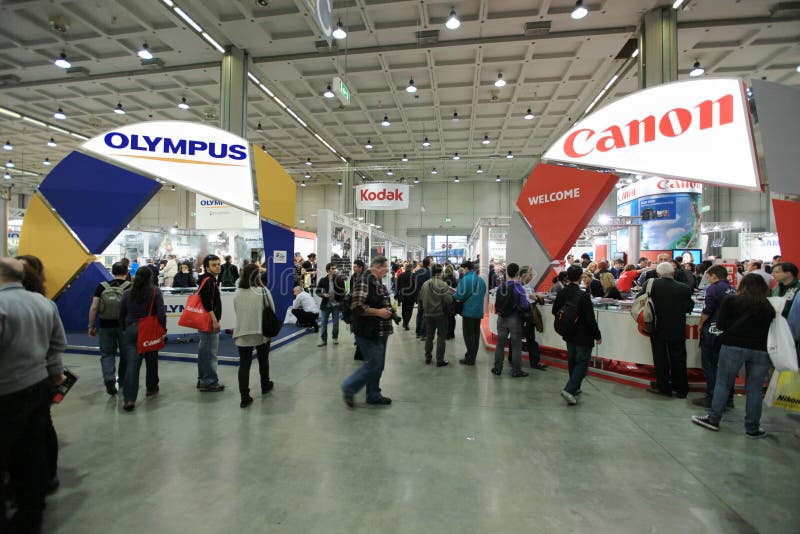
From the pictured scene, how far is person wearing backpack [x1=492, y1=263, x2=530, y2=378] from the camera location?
185 inches

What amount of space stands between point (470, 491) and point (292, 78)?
427 inches

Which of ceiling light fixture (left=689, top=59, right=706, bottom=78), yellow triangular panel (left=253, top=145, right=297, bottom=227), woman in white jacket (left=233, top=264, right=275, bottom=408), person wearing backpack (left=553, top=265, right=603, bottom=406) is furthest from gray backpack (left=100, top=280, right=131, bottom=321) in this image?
ceiling light fixture (left=689, top=59, right=706, bottom=78)

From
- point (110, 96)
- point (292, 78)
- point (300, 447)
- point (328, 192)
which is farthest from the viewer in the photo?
point (328, 192)

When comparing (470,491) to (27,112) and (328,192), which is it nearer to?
(27,112)

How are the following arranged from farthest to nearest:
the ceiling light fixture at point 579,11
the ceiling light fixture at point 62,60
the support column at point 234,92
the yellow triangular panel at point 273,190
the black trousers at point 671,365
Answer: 1. the ceiling light fixture at point 62,60
2. the support column at point 234,92
3. the ceiling light fixture at point 579,11
4. the yellow triangular panel at point 273,190
5. the black trousers at point 671,365

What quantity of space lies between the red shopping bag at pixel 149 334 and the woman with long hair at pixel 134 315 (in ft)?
0.10

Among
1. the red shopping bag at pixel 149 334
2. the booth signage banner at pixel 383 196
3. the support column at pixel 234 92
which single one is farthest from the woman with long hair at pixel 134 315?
the booth signage banner at pixel 383 196

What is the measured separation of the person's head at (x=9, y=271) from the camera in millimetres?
1890

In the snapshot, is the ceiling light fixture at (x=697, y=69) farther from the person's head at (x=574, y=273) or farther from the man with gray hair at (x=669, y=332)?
the person's head at (x=574, y=273)

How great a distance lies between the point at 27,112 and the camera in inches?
508

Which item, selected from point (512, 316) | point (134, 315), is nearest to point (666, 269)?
point (512, 316)

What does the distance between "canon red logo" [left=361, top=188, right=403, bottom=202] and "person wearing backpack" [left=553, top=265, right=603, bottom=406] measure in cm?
1056

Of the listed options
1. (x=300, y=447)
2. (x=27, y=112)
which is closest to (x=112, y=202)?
(x=300, y=447)

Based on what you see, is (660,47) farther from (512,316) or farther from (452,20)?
(512,316)
